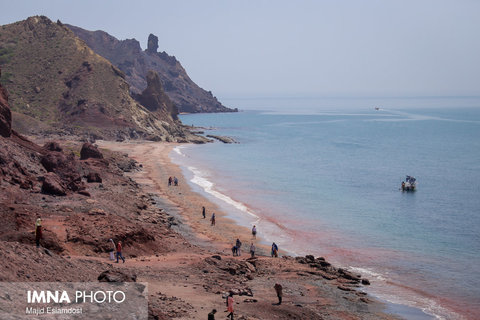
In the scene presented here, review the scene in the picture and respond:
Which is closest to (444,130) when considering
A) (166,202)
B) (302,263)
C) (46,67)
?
(46,67)

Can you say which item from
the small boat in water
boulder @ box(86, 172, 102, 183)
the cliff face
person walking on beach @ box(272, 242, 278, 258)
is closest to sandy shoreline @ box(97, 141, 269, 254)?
person walking on beach @ box(272, 242, 278, 258)

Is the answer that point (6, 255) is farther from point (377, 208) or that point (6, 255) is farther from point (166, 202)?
point (377, 208)

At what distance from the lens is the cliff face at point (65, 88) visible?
323 feet

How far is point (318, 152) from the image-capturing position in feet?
330

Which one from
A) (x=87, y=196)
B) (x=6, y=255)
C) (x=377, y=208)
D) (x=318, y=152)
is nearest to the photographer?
(x=6, y=255)

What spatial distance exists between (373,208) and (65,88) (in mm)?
A: 80012

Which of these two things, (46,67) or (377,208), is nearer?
(377,208)

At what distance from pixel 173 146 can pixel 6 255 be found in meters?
85.8

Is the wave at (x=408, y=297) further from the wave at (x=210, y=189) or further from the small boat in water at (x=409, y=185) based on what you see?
the small boat in water at (x=409, y=185)

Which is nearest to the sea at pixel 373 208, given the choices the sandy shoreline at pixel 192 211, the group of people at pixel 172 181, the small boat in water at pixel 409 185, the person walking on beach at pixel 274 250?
the small boat in water at pixel 409 185

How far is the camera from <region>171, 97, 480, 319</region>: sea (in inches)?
1136

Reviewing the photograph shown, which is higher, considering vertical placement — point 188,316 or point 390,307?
point 188,316

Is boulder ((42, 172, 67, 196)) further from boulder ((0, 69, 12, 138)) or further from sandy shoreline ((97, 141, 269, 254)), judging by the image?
sandy shoreline ((97, 141, 269, 254))

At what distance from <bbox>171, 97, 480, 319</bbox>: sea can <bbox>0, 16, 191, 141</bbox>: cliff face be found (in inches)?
628
